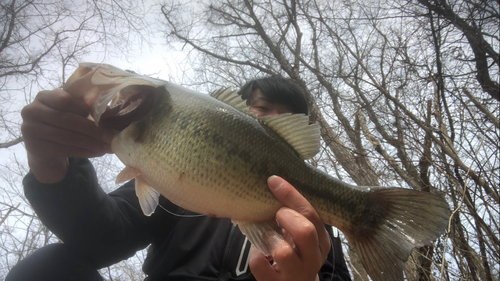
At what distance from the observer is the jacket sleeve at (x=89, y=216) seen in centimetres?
136

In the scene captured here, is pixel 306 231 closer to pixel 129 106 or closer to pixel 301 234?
pixel 301 234

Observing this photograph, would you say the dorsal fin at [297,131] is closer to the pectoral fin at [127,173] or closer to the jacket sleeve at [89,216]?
the pectoral fin at [127,173]

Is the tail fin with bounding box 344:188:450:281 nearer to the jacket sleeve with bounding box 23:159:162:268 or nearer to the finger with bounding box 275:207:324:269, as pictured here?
the finger with bounding box 275:207:324:269

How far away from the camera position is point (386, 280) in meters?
1.02

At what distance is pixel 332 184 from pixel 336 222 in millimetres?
156

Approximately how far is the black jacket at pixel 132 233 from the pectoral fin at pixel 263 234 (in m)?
0.67

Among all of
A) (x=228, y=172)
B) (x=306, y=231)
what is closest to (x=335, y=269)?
(x=306, y=231)

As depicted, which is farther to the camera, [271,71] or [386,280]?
[271,71]

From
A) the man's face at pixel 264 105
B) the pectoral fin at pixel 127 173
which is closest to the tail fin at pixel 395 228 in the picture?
the pectoral fin at pixel 127 173

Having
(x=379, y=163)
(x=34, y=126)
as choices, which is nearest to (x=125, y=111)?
(x=34, y=126)

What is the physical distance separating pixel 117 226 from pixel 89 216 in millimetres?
196

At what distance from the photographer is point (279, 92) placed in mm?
2295

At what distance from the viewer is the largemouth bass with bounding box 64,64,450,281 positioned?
102 cm

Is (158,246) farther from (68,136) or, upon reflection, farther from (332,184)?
(332,184)
